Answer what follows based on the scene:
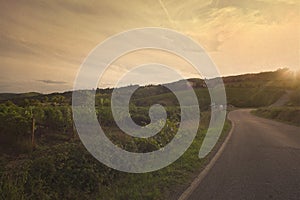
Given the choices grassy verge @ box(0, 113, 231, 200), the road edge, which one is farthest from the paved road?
grassy verge @ box(0, 113, 231, 200)

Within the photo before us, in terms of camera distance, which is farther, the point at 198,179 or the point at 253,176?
the point at 253,176

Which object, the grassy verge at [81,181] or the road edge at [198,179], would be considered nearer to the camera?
the grassy verge at [81,181]

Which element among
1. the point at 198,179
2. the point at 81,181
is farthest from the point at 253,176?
the point at 81,181

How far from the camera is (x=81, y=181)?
6211 mm

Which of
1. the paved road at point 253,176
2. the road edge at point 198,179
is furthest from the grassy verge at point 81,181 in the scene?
the paved road at point 253,176

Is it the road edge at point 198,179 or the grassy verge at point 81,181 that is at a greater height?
the grassy verge at point 81,181

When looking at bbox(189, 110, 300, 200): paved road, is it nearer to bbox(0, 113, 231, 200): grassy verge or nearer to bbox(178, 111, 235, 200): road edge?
bbox(178, 111, 235, 200): road edge

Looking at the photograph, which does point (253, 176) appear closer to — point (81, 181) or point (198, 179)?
point (198, 179)

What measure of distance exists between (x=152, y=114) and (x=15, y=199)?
25.3 metres

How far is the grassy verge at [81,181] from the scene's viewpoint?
217 inches

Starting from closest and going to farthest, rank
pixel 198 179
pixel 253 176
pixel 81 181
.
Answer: pixel 81 181 → pixel 198 179 → pixel 253 176

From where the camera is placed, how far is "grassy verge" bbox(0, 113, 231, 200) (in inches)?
217

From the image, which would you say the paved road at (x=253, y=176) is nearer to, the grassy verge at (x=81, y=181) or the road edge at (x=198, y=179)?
the road edge at (x=198, y=179)

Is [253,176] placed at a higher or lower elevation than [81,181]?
lower
